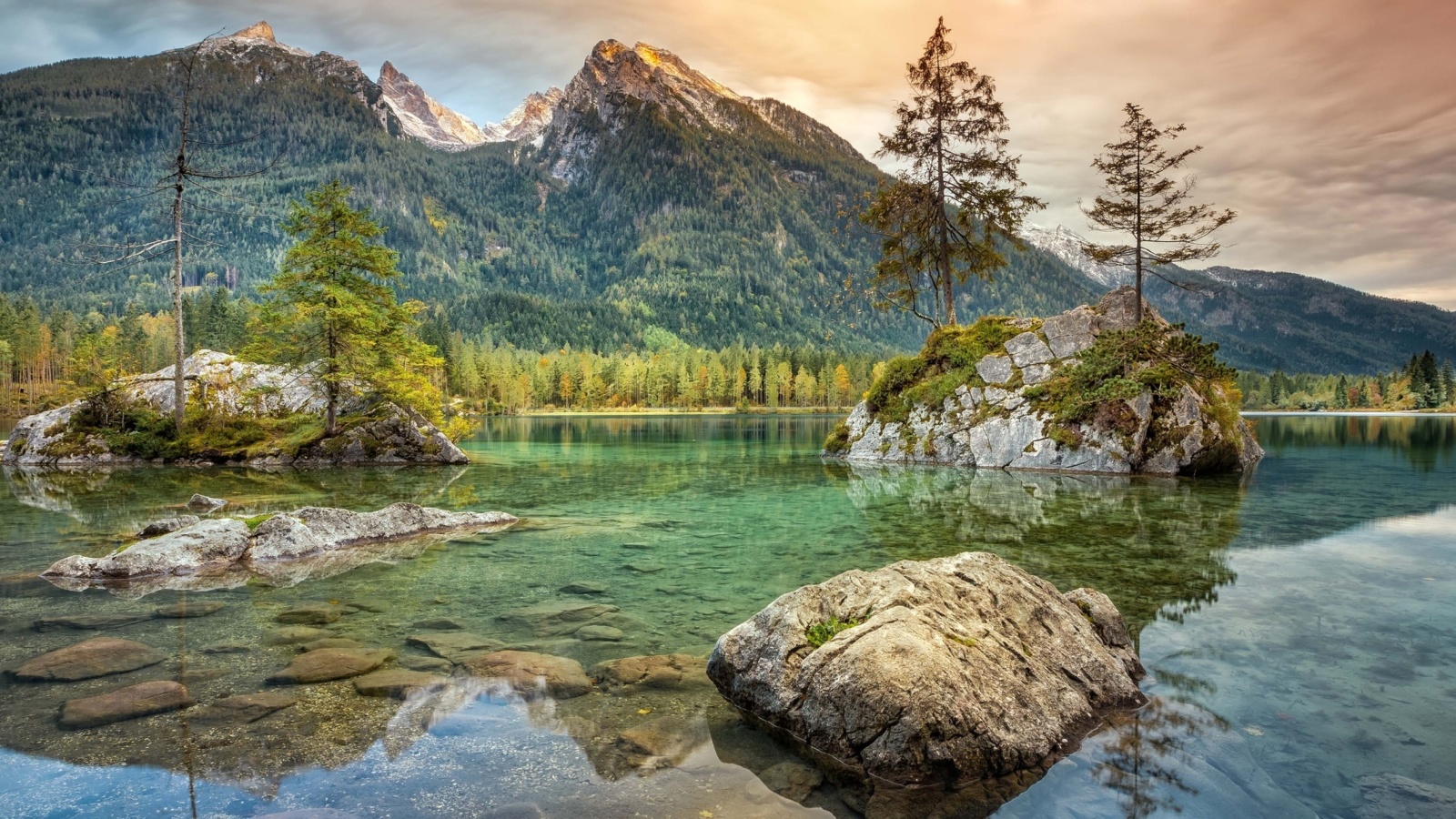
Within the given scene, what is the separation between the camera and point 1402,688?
25.1ft

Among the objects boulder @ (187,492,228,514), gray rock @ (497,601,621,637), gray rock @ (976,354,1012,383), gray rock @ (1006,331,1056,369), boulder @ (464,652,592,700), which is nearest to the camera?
boulder @ (464,652,592,700)

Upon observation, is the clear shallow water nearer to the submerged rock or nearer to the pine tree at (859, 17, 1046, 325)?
the submerged rock

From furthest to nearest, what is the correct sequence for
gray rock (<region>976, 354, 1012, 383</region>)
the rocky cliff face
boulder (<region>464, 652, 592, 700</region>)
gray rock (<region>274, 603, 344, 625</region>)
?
gray rock (<region>976, 354, 1012, 383</region>)
the rocky cliff face
gray rock (<region>274, 603, 344, 625</region>)
boulder (<region>464, 652, 592, 700</region>)

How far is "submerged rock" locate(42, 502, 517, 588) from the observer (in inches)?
488

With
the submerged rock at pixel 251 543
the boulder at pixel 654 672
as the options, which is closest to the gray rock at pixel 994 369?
the submerged rock at pixel 251 543

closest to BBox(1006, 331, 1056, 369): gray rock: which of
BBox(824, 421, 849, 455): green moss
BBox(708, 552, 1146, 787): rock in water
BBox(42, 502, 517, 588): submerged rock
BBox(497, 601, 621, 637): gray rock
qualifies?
BBox(824, 421, 849, 455): green moss

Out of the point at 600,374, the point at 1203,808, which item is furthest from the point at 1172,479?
the point at 600,374

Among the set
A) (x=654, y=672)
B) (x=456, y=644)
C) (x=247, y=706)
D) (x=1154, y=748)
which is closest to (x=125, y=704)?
(x=247, y=706)

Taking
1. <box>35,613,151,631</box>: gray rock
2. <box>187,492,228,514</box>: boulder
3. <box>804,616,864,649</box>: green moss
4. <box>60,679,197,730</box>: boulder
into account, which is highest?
<box>804,616,864,649</box>: green moss

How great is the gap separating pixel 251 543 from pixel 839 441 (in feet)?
104

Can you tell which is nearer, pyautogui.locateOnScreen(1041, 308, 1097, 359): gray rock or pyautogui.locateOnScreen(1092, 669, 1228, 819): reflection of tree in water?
pyautogui.locateOnScreen(1092, 669, 1228, 819): reflection of tree in water

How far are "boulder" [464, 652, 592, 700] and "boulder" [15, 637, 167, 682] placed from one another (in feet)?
12.3

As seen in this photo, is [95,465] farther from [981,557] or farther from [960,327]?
[960,327]

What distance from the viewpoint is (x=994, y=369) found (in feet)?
116
